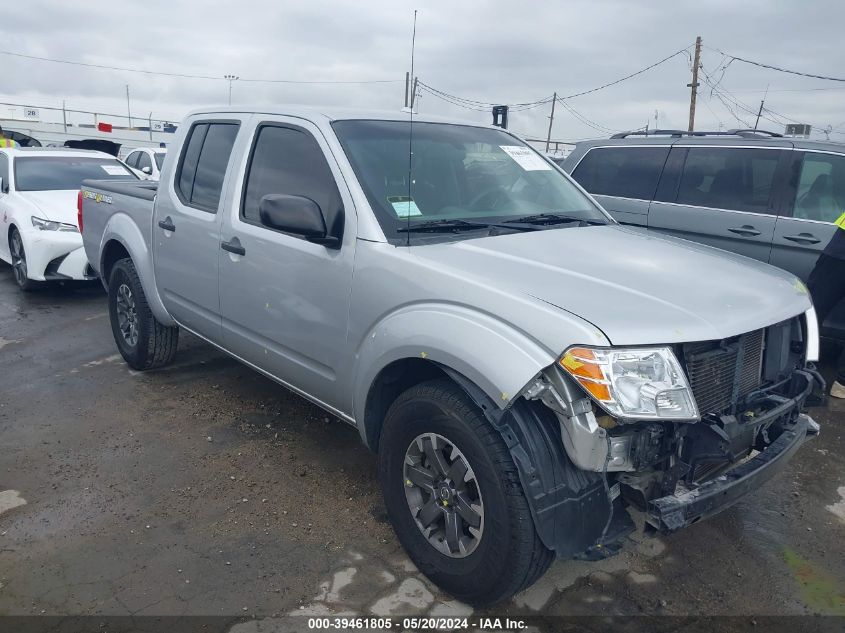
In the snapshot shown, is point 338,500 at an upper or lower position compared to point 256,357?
lower

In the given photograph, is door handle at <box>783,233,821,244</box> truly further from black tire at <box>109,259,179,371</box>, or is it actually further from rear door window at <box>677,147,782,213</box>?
black tire at <box>109,259,179,371</box>

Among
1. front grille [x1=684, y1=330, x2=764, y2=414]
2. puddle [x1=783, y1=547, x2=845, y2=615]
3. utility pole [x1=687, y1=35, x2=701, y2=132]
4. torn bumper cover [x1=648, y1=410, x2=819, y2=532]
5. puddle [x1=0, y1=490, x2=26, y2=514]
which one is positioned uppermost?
utility pole [x1=687, y1=35, x2=701, y2=132]

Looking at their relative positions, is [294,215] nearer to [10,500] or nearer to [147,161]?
[10,500]

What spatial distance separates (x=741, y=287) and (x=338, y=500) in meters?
2.20

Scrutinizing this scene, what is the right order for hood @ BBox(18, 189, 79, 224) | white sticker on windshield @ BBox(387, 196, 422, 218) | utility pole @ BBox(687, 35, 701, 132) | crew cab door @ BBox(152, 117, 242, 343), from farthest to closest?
utility pole @ BBox(687, 35, 701, 132)
hood @ BBox(18, 189, 79, 224)
crew cab door @ BBox(152, 117, 242, 343)
white sticker on windshield @ BBox(387, 196, 422, 218)

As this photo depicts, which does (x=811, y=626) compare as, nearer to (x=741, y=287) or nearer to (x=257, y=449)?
(x=741, y=287)

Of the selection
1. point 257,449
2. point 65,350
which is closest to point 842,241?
point 257,449

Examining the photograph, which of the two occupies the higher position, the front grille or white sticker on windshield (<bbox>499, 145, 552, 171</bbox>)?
white sticker on windshield (<bbox>499, 145, 552, 171</bbox>)

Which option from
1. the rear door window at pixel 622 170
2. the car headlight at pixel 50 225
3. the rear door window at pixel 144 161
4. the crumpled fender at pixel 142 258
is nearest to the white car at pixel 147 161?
the rear door window at pixel 144 161

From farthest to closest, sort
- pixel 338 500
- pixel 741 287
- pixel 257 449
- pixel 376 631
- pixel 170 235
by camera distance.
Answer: pixel 170 235 → pixel 257 449 → pixel 338 500 → pixel 741 287 → pixel 376 631

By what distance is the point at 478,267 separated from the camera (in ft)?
8.74

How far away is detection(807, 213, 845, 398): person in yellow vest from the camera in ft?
15.3

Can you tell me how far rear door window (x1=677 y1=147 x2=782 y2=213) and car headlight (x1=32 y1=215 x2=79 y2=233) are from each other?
6371 mm

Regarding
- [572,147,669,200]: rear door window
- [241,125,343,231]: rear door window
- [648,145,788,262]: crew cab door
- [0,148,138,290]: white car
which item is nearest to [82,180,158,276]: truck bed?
[241,125,343,231]: rear door window
